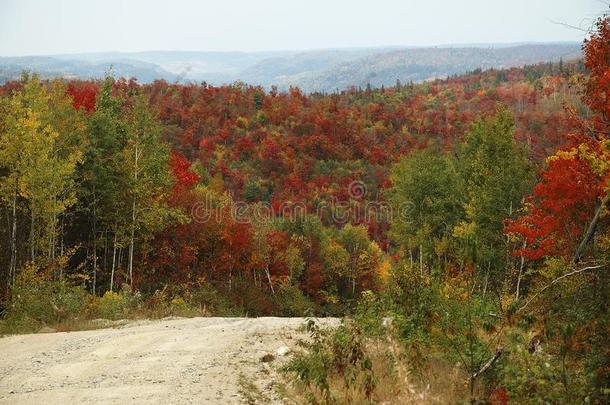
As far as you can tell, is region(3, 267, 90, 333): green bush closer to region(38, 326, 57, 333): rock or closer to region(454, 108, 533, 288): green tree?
region(38, 326, 57, 333): rock

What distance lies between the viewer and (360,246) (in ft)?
203

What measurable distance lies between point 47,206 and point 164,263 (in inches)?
471

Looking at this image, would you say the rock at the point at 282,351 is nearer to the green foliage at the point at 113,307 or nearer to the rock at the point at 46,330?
the rock at the point at 46,330

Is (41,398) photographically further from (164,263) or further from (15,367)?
(164,263)

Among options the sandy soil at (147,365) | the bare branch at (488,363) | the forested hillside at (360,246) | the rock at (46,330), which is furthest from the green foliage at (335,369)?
the rock at (46,330)

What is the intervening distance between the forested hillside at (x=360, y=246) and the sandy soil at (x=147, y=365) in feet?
4.55

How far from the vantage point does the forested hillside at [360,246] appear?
28.4 ft

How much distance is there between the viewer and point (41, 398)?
364 inches

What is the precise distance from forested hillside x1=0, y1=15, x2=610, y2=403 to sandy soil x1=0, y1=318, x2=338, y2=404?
1387mm

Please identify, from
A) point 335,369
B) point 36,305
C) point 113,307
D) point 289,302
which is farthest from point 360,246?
point 335,369

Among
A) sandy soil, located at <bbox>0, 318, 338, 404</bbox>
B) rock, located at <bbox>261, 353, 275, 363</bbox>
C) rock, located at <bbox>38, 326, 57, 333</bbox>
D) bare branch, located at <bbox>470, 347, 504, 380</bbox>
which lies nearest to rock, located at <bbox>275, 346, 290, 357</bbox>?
sandy soil, located at <bbox>0, 318, 338, 404</bbox>

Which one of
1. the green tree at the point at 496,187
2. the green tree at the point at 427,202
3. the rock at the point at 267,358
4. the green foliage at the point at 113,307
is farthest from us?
the green tree at the point at 427,202

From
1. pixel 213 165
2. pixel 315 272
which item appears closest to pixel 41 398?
pixel 315 272

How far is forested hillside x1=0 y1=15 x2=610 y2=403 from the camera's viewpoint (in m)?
8.65
